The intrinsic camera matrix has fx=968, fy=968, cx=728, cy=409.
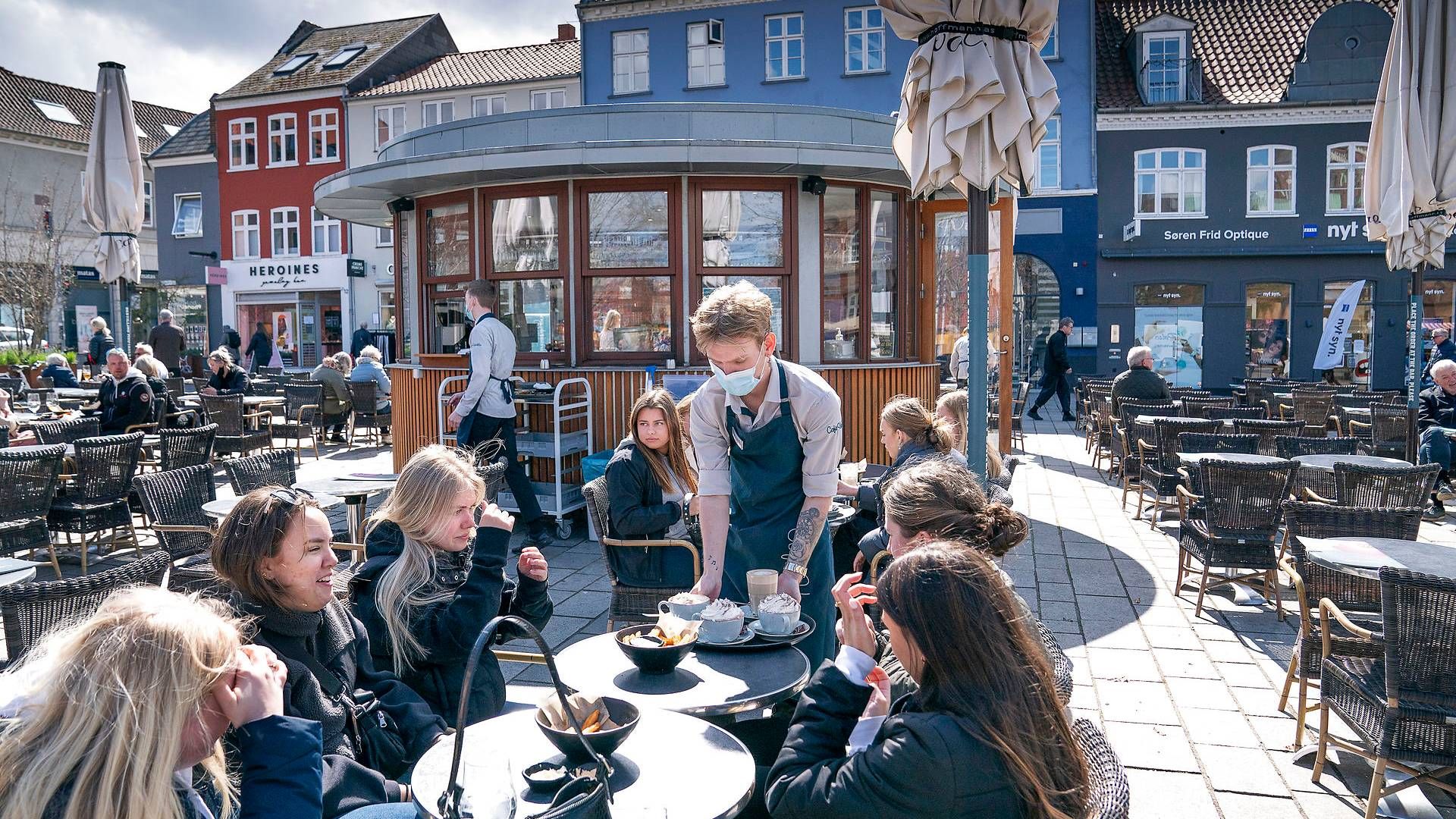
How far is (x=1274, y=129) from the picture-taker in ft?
78.9

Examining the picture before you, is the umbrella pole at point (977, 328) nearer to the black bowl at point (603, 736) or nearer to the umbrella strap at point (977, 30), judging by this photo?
the umbrella strap at point (977, 30)

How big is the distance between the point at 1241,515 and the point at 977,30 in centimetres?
350

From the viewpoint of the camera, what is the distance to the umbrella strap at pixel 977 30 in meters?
4.20

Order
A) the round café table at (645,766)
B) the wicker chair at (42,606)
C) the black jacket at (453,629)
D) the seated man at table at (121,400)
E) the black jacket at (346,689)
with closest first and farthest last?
the round café table at (645,766), the black jacket at (346,689), the black jacket at (453,629), the wicker chair at (42,606), the seated man at table at (121,400)

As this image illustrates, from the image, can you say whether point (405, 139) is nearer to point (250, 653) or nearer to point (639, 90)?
point (250, 653)

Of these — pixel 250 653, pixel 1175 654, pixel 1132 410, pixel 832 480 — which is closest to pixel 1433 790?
pixel 1175 654

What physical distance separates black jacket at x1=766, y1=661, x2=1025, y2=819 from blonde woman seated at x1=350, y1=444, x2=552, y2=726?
4.03 feet

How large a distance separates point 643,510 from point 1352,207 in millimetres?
25402

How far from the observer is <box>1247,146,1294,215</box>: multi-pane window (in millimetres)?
24062

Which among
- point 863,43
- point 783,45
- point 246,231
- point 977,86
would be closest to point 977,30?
point 977,86

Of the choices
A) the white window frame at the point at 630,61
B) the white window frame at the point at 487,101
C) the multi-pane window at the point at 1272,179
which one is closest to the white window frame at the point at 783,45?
the white window frame at the point at 630,61

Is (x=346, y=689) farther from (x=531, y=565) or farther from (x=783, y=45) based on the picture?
(x=783, y=45)

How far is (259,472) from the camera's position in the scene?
5.60m

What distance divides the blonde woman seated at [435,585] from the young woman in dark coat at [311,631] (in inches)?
10.1
